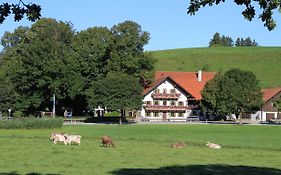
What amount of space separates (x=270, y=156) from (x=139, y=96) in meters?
64.9

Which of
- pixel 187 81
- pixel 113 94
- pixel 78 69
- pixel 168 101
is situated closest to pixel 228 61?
pixel 187 81

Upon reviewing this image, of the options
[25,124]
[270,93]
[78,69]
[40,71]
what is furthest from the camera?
[270,93]

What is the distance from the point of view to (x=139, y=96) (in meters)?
96.2

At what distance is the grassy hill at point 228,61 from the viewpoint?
151m

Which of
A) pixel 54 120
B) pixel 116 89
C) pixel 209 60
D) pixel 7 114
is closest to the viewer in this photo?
pixel 54 120

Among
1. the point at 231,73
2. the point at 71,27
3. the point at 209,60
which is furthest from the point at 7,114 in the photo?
the point at 209,60

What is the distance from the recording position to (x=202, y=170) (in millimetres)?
22625

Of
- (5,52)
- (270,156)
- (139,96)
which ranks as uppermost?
(5,52)

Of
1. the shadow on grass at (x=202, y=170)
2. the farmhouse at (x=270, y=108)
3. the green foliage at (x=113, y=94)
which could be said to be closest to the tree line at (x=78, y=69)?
the green foliage at (x=113, y=94)

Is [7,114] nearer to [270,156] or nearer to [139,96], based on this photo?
[139,96]

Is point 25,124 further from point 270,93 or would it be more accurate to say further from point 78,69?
point 270,93

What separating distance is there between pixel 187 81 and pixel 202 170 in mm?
106350

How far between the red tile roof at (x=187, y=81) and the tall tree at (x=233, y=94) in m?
12.9

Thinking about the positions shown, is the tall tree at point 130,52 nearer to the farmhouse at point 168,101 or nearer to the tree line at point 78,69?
the tree line at point 78,69
